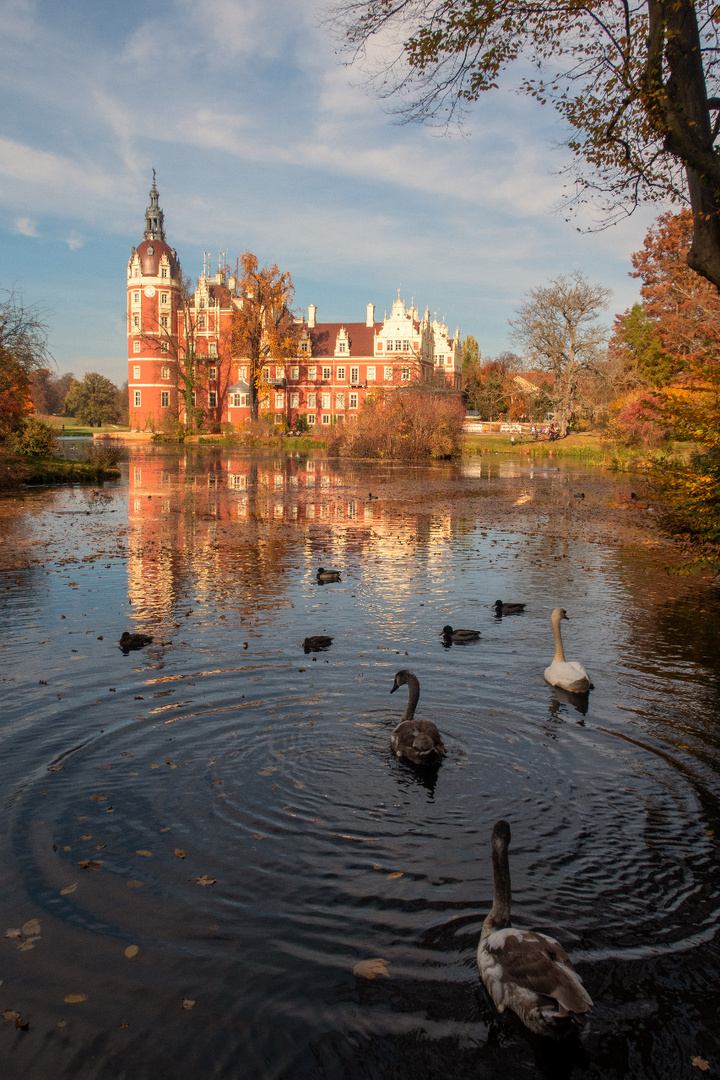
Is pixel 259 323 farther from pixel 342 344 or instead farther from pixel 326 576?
pixel 326 576

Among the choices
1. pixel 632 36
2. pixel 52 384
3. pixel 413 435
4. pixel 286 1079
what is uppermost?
pixel 52 384

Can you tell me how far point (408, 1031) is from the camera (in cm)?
385

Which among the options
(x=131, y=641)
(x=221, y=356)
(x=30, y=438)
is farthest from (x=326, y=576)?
(x=221, y=356)

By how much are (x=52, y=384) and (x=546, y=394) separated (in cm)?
11482

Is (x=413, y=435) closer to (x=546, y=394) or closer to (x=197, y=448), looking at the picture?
(x=546, y=394)

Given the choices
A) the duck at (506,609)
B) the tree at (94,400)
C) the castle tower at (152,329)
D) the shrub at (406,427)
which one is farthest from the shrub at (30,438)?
the tree at (94,400)

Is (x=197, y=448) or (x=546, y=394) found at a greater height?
(x=546, y=394)

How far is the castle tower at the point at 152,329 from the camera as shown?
298 ft

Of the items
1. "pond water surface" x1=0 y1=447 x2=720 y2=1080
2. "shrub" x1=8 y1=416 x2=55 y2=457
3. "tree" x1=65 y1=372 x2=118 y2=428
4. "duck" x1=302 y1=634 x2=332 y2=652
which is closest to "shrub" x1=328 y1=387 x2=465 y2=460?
"shrub" x1=8 y1=416 x2=55 y2=457

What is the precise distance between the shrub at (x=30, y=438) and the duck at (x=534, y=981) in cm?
3753

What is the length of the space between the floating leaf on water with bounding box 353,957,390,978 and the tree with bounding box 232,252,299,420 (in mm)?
81426

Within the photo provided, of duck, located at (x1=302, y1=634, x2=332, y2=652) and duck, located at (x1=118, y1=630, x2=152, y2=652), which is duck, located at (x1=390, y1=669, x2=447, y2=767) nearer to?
duck, located at (x1=302, y1=634, x2=332, y2=652)

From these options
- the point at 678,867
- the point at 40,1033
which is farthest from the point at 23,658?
the point at 678,867

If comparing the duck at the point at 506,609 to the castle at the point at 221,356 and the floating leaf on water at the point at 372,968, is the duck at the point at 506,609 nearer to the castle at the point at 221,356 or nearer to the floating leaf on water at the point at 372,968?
the floating leaf on water at the point at 372,968
